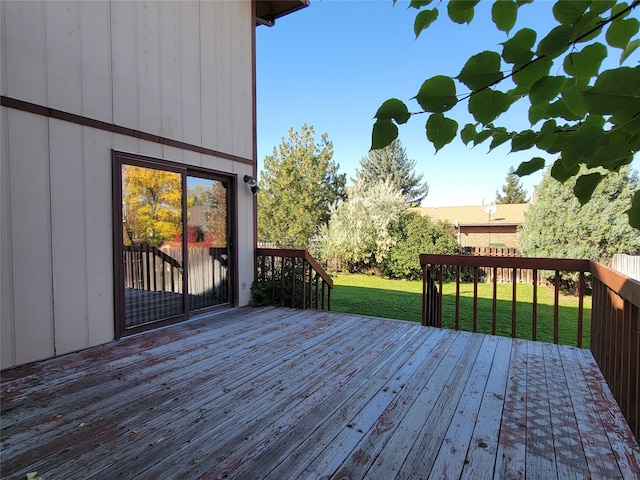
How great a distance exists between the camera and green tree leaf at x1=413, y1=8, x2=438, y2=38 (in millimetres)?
801

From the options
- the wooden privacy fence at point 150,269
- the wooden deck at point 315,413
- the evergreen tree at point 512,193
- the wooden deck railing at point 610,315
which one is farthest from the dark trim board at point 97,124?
the evergreen tree at point 512,193

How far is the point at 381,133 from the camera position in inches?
26.7

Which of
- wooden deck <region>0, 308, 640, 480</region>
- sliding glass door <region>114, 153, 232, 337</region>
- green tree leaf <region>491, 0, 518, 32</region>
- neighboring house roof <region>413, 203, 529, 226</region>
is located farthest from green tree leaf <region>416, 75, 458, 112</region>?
neighboring house roof <region>413, 203, 529, 226</region>

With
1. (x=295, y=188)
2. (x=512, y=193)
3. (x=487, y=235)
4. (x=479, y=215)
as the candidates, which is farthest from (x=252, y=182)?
(x=512, y=193)

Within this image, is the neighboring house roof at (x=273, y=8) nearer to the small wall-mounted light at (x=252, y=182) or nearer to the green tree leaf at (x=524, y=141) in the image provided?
the small wall-mounted light at (x=252, y=182)

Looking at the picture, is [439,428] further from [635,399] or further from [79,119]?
[79,119]

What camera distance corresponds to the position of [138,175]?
3744mm

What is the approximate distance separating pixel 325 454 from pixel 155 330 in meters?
2.85

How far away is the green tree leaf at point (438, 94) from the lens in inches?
25.4

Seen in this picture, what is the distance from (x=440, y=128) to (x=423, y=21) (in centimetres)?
30

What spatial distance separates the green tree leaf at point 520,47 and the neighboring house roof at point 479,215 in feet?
51.9

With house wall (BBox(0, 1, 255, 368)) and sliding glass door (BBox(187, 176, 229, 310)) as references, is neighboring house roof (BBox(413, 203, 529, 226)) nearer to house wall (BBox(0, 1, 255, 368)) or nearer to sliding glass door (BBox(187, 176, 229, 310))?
sliding glass door (BBox(187, 176, 229, 310))

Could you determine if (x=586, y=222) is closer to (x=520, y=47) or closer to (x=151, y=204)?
(x=151, y=204)

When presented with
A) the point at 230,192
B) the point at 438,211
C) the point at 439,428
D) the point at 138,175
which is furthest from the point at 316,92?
the point at 439,428
